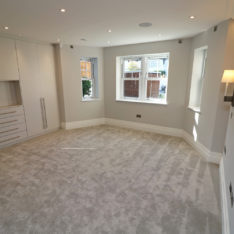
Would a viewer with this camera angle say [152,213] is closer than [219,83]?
Yes

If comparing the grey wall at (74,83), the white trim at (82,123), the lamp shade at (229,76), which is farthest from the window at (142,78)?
the lamp shade at (229,76)

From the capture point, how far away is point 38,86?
420 centimetres

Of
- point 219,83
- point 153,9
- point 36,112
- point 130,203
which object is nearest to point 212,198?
point 130,203

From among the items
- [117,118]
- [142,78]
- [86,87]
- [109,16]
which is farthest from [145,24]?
[117,118]

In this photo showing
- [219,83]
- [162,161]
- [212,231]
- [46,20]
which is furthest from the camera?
[162,161]

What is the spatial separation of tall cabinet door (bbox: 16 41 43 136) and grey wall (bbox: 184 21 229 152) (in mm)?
3988

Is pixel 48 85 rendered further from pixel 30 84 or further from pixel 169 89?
pixel 169 89

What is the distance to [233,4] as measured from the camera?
1.93 m

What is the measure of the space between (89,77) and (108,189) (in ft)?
12.3

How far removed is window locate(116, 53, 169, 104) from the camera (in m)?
4.43

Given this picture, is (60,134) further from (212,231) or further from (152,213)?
(212,231)

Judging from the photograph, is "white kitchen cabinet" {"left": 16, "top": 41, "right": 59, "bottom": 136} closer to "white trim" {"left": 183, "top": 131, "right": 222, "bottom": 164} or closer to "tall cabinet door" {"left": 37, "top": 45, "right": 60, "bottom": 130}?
"tall cabinet door" {"left": 37, "top": 45, "right": 60, "bottom": 130}

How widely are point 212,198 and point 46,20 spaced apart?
3601 mm

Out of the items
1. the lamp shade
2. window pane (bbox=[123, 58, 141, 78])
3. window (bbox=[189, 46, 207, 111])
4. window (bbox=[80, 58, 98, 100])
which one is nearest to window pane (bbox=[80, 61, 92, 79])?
window (bbox=[80, 58, 98, 100])
